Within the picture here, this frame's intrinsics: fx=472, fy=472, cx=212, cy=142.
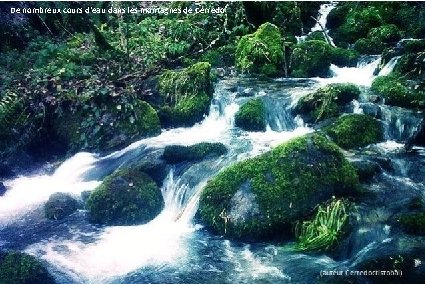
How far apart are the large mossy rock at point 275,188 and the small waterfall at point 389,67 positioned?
5.12 meters

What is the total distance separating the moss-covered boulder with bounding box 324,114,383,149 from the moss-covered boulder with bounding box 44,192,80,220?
4.83 metres

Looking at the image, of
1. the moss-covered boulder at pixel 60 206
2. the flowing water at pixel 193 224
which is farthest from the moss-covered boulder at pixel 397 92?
the moss-covered boulder at pixel 60 206

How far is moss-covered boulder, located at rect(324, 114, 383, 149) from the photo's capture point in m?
8.75

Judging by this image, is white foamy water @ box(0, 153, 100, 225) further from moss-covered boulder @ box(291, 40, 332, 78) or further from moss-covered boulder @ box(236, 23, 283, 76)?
moss-covered boulder @ box(291, 40, 332, 78)

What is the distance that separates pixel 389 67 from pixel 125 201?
764 cm

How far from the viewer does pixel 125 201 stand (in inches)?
297

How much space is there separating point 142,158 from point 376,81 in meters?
5.75

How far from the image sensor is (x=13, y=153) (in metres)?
10.0

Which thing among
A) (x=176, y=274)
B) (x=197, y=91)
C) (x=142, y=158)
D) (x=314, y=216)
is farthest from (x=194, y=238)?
(x=197, y=91)

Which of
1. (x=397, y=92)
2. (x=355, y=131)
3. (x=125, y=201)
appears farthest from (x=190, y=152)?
(x=397, y=92)

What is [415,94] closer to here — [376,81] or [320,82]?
[376,81]

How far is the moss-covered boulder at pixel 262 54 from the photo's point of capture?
12703 mm

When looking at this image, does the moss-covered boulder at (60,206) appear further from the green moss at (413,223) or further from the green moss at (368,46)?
the green moss at (368,46)

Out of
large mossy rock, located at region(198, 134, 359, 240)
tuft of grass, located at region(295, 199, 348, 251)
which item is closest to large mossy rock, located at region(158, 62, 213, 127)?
large mossy rock, located at region(198, 134, 359, 240)
